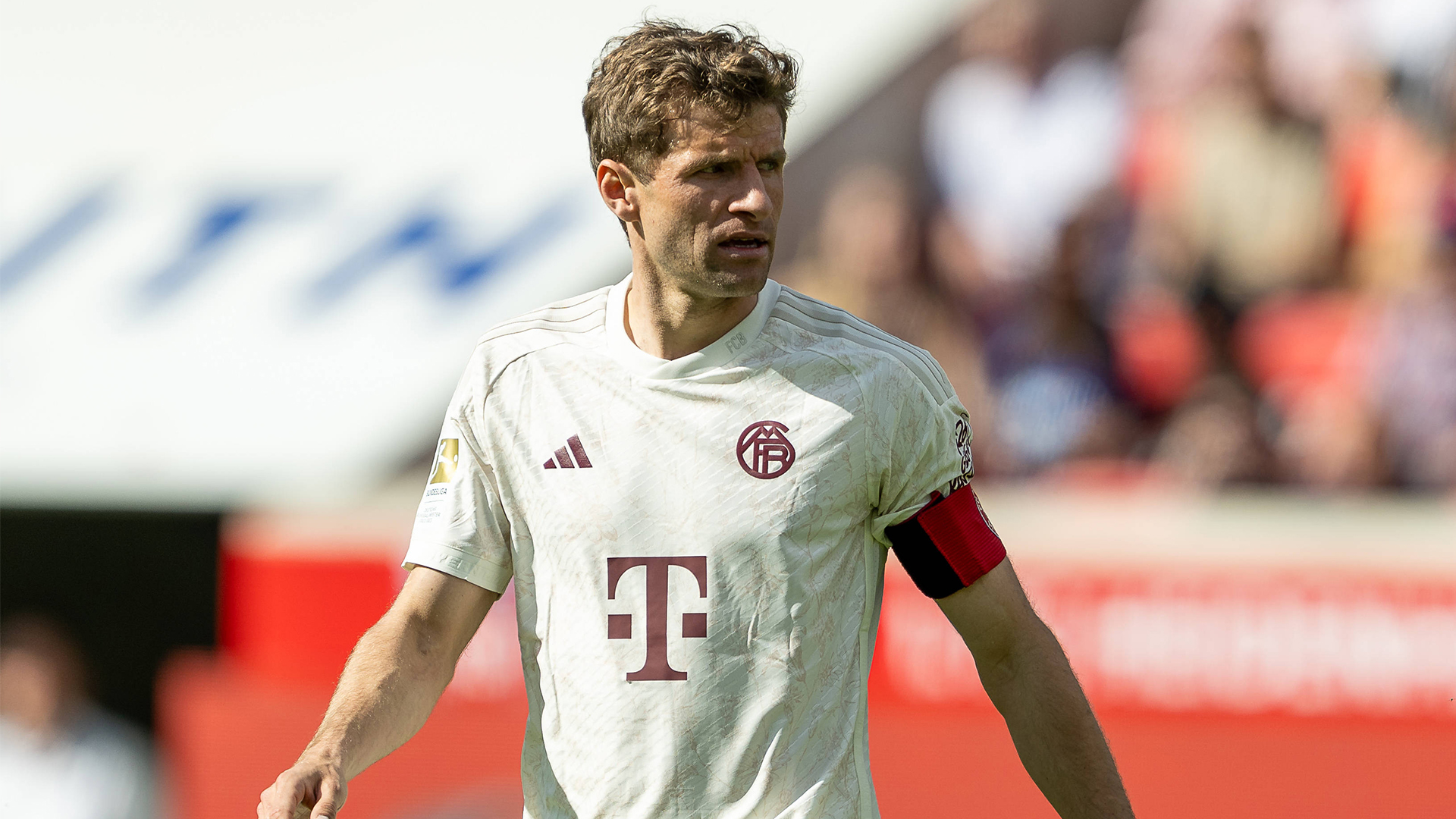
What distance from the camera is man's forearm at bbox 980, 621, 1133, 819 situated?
1.93m

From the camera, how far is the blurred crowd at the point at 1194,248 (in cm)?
539

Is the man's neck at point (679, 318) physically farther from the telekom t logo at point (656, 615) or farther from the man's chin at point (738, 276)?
the telekom t logo at point (656, 615)

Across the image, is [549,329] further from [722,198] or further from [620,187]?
[722,198]

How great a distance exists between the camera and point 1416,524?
525cm

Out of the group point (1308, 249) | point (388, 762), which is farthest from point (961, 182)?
point (388, 762)

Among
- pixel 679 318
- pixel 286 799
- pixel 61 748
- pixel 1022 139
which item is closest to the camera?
pixel 286 799

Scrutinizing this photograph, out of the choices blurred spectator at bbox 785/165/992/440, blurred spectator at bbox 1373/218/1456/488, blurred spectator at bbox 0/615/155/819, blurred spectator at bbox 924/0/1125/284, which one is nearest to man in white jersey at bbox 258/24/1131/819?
blurred spectator at bbox 785/165/992/440

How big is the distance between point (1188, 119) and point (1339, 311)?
92 centimetres

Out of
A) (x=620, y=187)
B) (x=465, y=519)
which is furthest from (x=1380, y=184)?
(x=465, y=519)

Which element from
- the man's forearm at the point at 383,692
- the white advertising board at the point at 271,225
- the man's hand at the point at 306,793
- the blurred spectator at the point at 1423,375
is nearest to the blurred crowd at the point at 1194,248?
the blurred spectator at the point at 1423,375

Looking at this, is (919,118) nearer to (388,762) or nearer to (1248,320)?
(1248,320)

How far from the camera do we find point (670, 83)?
6.45 ft

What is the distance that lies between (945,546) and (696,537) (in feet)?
1.11

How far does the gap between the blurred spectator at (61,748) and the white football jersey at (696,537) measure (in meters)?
4.37
